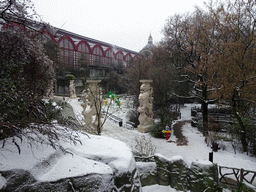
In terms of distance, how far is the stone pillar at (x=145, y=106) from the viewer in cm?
1233

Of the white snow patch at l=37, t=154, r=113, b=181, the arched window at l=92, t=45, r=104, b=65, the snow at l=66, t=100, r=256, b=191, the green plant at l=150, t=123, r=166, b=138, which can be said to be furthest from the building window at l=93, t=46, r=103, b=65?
the white snow patch at l=37, t=154, r=113, b=181

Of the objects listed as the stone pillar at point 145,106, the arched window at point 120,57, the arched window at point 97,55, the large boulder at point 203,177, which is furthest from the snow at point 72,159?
the arched window at point 120,57

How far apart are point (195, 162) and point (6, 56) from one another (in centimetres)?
544

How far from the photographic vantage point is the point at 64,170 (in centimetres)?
274

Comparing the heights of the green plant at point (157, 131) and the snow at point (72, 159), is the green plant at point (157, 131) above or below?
below

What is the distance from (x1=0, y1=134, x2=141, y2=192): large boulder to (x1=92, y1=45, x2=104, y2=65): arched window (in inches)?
1681

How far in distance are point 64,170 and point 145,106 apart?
10045mm

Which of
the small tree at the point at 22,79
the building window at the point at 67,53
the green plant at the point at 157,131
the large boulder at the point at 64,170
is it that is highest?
the building window at the point at 67,53

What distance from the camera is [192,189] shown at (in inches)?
190

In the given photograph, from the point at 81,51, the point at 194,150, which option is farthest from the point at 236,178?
the point at 81,51

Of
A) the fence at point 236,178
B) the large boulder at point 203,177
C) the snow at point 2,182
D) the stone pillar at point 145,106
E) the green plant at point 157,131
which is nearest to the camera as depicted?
the snow at point 2,182

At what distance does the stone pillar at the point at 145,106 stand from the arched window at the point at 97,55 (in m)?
33.9

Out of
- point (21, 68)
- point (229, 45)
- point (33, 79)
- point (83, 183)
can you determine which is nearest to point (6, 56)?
point (21, 68)

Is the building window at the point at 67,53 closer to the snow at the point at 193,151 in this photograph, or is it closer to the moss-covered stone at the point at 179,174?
the snow at the point at 193,151
